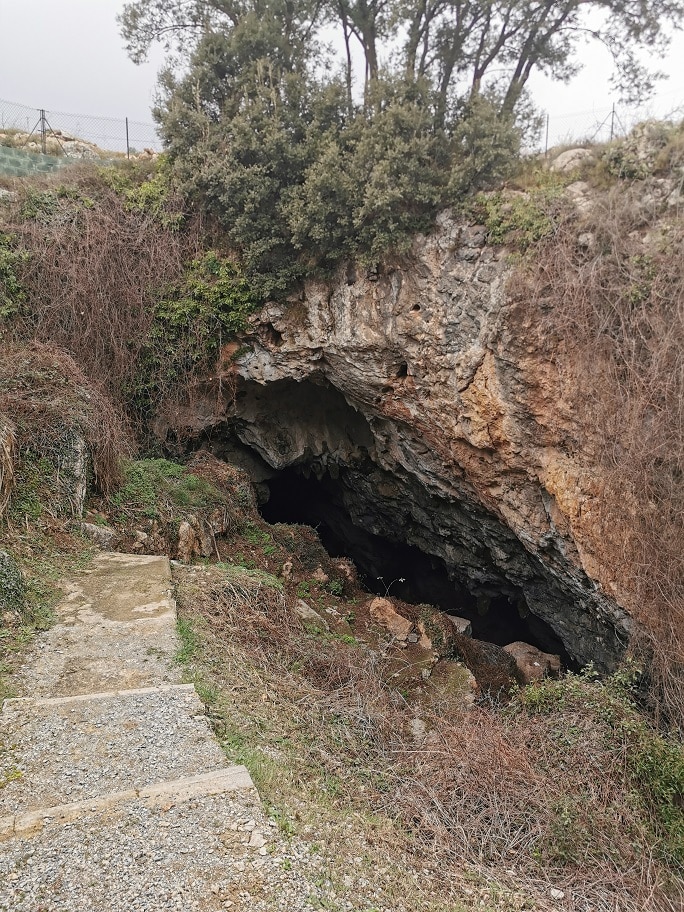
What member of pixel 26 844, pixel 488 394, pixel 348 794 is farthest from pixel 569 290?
pixel 26 844

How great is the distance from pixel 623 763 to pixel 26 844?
4394 millimetres

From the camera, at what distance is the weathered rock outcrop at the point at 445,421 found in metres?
6.96

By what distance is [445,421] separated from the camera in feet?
26.4

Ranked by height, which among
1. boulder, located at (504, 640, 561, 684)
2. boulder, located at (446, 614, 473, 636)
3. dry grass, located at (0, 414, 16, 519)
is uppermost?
dry grass, located at (0, 414, 16, 519)

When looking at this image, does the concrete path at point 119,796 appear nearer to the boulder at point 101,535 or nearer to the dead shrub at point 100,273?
the boulder at point 101,535

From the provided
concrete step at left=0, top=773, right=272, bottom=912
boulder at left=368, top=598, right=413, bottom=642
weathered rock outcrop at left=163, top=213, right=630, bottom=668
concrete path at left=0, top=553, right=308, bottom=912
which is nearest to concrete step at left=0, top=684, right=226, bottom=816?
concrete path at left=0, top=553, right=308, bottom=912

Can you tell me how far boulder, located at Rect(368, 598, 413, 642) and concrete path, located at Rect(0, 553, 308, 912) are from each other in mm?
4400

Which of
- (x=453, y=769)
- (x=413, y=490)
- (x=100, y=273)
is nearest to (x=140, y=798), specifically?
(x=453, y=769)

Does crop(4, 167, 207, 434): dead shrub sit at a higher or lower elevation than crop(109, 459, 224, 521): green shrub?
higher

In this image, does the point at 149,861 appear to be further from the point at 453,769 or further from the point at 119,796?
the point at 453,769

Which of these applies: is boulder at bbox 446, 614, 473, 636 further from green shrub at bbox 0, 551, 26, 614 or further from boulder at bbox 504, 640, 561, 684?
green shrub at bbox 0, 551, 26, 614

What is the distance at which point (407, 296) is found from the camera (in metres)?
7.84

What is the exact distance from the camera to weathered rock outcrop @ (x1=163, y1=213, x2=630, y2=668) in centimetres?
696

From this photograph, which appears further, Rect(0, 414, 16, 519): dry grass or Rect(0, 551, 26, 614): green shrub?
Rect(0, 414, 16, 519): dry grass
